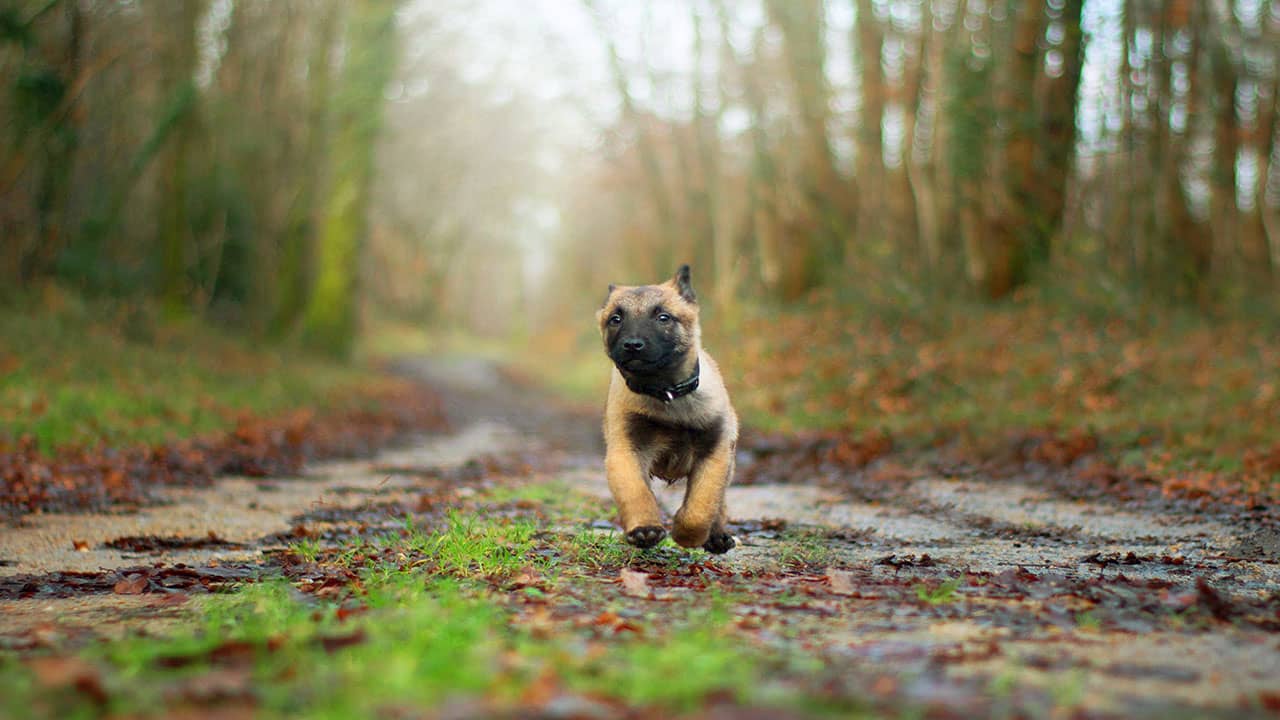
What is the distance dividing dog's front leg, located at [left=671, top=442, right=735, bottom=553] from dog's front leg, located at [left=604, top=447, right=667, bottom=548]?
0.22m

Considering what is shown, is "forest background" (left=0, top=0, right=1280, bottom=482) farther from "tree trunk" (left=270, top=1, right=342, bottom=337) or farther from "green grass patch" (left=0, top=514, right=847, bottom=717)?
"green grass patch" (left=0, top=514, right=847, bottom=717)

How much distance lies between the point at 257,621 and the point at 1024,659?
115 inches

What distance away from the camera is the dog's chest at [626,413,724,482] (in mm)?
6320

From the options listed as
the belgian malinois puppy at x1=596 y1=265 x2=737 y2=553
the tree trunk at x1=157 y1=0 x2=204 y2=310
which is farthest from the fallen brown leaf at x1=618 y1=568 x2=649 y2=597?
the tree trunk at x1=157 y1=0 x2=204 y2=310

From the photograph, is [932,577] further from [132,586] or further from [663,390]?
[132,586]

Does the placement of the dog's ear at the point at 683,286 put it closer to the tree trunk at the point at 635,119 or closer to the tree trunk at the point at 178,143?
the tree trunk at the point at 178,143

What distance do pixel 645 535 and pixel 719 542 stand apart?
0.93m

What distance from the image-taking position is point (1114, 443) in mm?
11367

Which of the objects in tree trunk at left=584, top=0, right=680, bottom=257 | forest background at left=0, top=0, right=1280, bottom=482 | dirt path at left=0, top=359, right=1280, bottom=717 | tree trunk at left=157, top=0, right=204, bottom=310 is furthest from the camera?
tree trunk at left=584, top=0, right=680, bottom=257

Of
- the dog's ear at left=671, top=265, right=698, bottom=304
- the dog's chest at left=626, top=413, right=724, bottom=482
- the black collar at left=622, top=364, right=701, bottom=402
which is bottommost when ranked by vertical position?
the dog's chest at left=626, top=413, right=724, bottom=482

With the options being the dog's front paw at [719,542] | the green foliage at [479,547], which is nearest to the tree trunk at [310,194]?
the green foliage at [479,547]

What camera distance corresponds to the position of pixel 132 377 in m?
16.0

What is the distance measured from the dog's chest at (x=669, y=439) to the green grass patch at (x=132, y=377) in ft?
23.4

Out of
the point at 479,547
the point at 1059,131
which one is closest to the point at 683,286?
the point at 479,547
